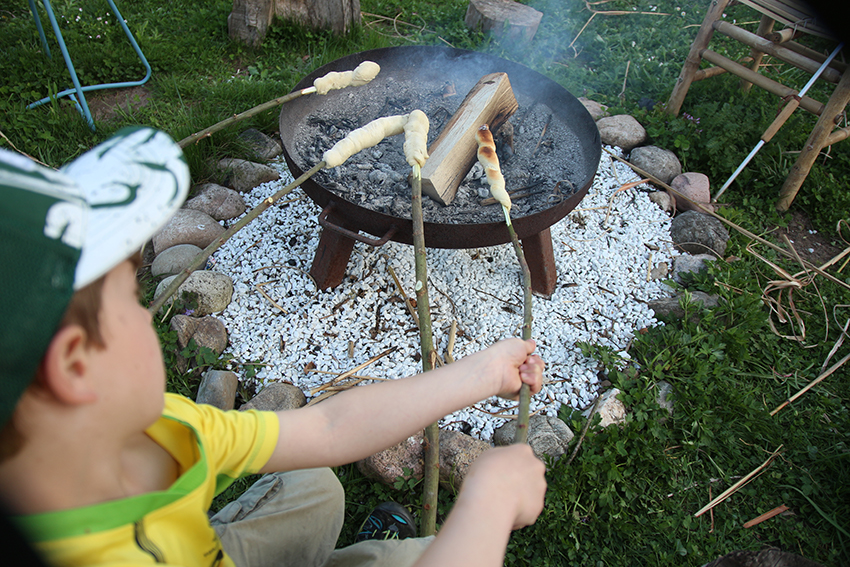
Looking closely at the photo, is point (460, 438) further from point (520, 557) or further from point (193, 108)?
point (193, 108)

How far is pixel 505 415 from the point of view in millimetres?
2592

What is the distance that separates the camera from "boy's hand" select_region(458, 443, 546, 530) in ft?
3.76

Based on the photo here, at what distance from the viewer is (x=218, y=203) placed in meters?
3.32

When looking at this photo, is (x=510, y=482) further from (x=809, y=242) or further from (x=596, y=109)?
(x=596, y=109)

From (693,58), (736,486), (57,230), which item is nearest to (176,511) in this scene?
(57,230)

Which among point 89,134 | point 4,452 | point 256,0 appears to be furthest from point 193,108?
point 4,452

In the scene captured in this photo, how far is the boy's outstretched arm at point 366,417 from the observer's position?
4.40 feet

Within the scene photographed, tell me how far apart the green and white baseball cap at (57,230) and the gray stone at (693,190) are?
375 centimetres

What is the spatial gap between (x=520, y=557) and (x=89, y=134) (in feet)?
12.7

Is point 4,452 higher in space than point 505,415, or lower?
higher

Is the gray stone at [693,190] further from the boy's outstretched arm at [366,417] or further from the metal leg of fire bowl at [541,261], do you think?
the boy's outstretched arm at [366,417]

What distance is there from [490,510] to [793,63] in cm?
387

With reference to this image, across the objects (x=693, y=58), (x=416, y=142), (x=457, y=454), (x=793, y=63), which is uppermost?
(x=793, y=63)

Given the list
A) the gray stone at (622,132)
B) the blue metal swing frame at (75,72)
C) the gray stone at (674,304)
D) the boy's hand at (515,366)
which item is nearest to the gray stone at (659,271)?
the gray stone at (674,304)
